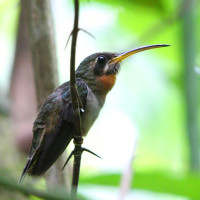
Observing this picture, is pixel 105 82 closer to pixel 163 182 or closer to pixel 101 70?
pixel 101 70

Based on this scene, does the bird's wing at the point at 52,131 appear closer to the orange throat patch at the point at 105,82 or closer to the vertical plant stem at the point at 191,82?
the orange throat patch at the point at 105,82

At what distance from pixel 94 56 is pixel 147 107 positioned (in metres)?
4.77

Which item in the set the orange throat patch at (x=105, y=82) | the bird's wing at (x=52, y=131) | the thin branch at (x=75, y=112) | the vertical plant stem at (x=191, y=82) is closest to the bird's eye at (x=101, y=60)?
the orange throat patch at (x=105, y=82)

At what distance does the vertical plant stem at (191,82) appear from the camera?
13.4 ft

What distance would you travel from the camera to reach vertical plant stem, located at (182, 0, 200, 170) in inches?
161

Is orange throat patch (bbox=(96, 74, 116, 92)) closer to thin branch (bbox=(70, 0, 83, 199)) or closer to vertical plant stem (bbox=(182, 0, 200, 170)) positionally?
thin branch (bbox=(70, 0, 83, 199))

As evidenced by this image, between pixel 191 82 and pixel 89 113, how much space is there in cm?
209

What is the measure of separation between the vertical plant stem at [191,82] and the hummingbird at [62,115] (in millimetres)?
1494

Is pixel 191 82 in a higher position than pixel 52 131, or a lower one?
higher

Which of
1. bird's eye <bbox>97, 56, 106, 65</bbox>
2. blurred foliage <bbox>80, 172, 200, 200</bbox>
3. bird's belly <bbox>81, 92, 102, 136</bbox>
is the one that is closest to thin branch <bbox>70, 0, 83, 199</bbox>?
bird's belly <bbox>81, 92, 102, 136</bbox>

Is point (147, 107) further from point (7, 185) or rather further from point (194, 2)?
point (7, 185)

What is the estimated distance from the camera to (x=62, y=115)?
2.42m

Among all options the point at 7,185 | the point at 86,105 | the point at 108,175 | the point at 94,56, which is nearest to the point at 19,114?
the point at 108,175

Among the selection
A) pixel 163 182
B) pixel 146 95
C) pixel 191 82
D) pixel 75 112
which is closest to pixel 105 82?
pixel 75 112
